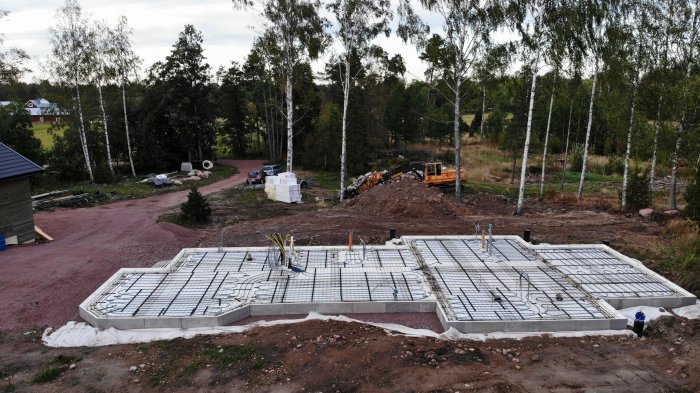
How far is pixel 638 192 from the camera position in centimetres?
2038

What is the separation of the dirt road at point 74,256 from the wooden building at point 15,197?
0.77 m

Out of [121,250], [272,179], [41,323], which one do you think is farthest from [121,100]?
[41,323]

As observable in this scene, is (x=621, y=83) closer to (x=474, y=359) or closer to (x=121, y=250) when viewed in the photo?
(x=474, y=359)

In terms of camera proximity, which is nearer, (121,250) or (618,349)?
(618,349)

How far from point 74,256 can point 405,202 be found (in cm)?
1198

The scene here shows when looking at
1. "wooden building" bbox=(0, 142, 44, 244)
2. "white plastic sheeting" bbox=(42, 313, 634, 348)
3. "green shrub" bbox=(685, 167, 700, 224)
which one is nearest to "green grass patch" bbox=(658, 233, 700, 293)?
"green shrub" bbox=(685, 167, 700, 224)

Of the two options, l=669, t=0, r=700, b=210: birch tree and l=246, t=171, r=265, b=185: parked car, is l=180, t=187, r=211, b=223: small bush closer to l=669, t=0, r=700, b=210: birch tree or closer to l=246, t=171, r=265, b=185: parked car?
l=246, t=171, r=265, b=185: parked car

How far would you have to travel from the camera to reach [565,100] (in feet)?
72.3

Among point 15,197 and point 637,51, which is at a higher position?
point 637,51

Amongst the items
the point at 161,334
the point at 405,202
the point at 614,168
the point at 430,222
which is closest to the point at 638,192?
the point at 430,222

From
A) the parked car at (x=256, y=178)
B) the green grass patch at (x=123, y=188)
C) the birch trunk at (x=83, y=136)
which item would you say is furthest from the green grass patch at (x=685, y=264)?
the birch trunk at (x=83, y=136)

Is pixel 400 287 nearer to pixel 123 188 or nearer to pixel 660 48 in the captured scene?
pixel 660 48

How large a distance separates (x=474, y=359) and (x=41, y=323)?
8.57 metres

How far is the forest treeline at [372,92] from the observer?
1927 cm
